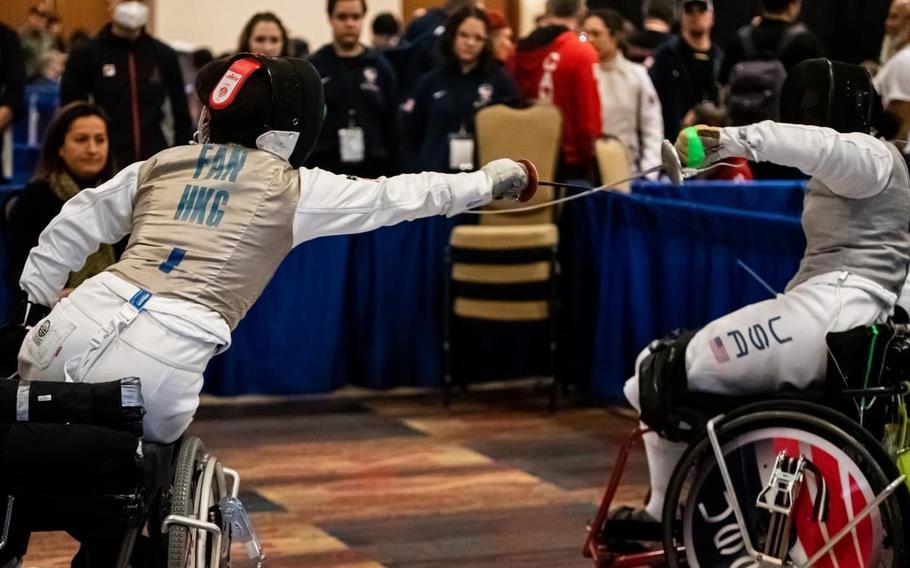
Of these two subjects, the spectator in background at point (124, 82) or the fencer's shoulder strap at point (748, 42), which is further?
the fencer's shoulder strap at point (748, 42)

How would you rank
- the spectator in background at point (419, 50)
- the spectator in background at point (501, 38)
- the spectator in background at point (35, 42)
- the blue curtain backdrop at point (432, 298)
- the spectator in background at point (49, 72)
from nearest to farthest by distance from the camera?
the blue curtain backdrop at point (432, 298)
the spectator in background at point (501, 38)
the spectator in background at point (419, 50)
the spectator in background at point (35, 42)
the spectator in background at point (49, 72)

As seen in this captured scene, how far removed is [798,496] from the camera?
303cm

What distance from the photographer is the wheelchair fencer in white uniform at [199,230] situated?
2.69m

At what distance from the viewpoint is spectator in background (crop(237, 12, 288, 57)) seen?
605 cm

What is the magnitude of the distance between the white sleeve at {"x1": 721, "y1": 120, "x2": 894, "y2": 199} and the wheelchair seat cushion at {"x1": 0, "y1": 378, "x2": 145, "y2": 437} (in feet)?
4.00

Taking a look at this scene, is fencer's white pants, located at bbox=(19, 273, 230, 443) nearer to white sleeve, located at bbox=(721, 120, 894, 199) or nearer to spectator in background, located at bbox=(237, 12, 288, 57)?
white sleeve, located at bbox=(721, 120, 894, 199)

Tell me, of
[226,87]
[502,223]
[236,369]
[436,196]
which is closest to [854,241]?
[436,196]

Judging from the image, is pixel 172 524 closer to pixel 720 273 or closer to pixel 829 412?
pixel 829 412

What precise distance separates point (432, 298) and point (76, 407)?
11.1 ft

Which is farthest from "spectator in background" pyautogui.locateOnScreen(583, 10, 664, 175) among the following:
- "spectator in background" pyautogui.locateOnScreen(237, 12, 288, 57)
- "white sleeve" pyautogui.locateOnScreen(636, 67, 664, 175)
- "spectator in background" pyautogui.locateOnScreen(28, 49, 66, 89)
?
"spectator in background" pyautogui.locateOnScreen(28, 49, 66, 89)

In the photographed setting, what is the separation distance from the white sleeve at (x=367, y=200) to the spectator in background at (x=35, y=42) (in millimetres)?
6630

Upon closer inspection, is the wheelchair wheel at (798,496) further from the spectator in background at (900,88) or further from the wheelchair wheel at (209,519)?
the spectator in background at (900,88)

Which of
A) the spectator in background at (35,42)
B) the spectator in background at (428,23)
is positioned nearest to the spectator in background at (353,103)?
the spectator in background at (428,23)

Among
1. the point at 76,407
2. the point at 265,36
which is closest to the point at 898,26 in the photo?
the point at 265,36
